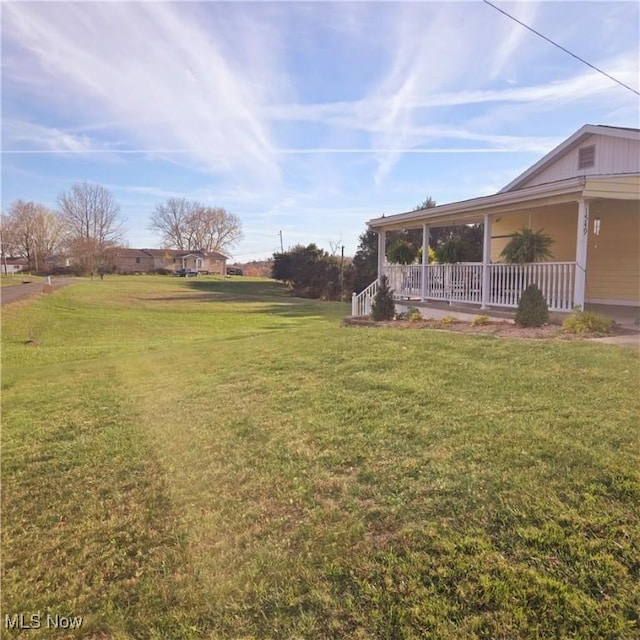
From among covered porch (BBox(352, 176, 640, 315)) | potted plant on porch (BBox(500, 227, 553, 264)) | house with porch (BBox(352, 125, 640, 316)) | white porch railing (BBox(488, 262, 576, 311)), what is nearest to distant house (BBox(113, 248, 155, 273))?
covered porch (BBox(352, 176, 640, 315))

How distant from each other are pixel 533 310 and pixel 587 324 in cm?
101

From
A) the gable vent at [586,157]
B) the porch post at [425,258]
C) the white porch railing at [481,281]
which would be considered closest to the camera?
the white porch railing at [481,281]

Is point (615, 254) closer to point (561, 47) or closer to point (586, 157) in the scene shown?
point (586, 157)

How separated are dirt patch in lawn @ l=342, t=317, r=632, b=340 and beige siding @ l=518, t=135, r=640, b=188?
187 inches

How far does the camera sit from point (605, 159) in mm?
11141

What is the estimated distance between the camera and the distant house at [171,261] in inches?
3118

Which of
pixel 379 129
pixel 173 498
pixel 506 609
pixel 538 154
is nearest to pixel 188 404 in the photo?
pixel 173 498

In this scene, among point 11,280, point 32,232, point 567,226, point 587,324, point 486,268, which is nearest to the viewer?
point 587,324

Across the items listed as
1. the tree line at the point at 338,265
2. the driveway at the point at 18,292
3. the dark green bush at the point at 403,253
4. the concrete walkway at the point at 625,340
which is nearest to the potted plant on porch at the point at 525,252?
the concrete walkway at the point at 625,340

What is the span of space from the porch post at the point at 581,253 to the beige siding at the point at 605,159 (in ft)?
9.49

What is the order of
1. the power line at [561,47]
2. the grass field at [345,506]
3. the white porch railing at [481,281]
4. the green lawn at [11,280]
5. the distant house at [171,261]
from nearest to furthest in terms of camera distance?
1. the grass field at [345,506]
2. the power line at [561,47]
3. the white porch railing at [481,281]
4. the green lawn at [11,280]
5. the distant house at [171,261]

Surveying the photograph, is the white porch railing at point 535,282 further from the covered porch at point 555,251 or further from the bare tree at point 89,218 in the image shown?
the bare tree at point 89,218

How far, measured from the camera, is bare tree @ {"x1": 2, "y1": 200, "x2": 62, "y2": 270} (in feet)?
205

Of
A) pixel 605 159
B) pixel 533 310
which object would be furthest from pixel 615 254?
pixel 533 310
